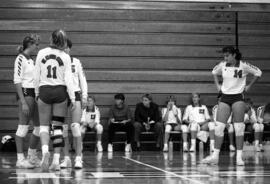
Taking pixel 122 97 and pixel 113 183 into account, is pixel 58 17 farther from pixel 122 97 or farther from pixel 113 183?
pixel 113 183

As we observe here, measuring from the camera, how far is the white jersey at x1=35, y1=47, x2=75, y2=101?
27.2 feet

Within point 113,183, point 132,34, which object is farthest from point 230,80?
point 132,34

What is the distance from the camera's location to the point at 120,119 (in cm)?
1591

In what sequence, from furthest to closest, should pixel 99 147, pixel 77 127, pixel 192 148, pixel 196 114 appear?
pixel 196 114
pixel 99 147
pixel 192 148
pixel 77 127

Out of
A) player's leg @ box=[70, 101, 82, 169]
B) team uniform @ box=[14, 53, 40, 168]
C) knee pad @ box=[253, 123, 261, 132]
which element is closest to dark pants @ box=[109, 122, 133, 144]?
knee pad @ box=[253, 123, 261, 132]

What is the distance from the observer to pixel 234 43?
1723 centimetres

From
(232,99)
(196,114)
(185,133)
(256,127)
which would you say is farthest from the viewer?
(196,114)

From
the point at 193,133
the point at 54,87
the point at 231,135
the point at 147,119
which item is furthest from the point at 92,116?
the point at 54,87

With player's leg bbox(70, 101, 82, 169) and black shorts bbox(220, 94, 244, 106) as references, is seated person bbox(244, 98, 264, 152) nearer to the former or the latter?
black shorts bbox(220, 94, 244, 106)

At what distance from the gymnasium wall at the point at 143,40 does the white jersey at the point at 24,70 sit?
714 cm

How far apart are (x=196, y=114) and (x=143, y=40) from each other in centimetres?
261

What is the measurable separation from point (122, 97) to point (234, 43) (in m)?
3.72

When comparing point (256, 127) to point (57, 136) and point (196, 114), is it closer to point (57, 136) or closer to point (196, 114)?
point (196, 114)

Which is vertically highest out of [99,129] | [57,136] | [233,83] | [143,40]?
[143,40]
